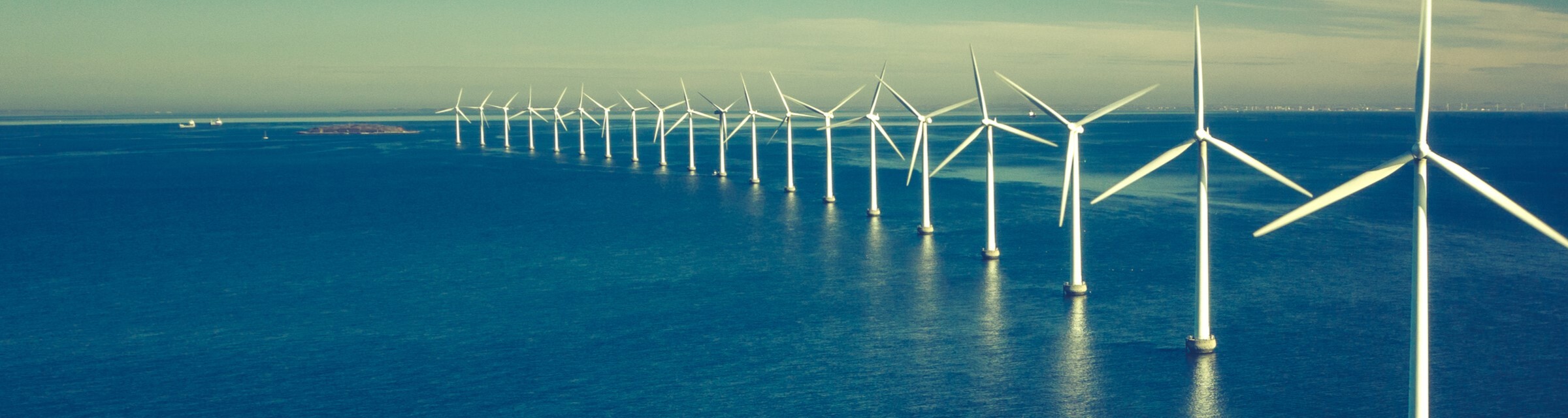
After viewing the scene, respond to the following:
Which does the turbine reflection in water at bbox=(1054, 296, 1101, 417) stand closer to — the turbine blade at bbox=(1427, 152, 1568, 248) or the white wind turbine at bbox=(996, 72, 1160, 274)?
the white wind turbine at bbox=(996, 72, 1160, 274)

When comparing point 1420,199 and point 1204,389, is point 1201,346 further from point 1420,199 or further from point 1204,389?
point 1420,199

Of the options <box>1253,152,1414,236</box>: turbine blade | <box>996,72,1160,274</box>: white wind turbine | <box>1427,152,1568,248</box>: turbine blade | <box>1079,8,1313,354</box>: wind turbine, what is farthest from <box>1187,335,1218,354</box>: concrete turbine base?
<box>1253,152,1414,236</box>: turbine blade

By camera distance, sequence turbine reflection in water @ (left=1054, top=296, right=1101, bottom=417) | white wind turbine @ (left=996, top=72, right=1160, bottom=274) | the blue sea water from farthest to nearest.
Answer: white wind turbine @ (left=996, top=72, right=1160, bottom=274) → the blue sea water → turbine reflection in water @ (left=1054, top=296, right=1101, bottom=417)

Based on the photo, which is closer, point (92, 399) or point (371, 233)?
point (92, 399)

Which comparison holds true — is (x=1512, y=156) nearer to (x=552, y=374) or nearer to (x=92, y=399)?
(x=552, y=374)

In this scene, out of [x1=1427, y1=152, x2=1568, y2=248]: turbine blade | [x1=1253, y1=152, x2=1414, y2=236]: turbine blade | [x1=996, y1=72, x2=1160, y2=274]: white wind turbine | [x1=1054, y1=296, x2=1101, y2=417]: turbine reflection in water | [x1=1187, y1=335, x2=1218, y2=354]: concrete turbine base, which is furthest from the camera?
[x1=996, y1=72, x2=1160, y2=274]: white wind turbine

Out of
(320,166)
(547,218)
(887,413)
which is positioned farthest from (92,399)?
(320,166)
